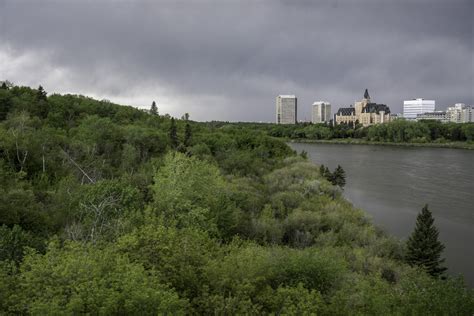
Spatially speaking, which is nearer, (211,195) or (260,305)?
(260,305)

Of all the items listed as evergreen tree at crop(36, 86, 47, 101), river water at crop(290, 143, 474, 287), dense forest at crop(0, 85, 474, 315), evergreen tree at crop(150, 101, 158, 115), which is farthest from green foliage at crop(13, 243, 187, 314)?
evergreen tree at crop(150, 101, 158, 115)

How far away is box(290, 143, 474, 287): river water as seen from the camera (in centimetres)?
2283

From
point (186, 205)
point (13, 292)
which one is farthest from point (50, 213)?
point (13, 292)

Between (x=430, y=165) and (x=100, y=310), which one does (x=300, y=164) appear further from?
(x=100, y=310)

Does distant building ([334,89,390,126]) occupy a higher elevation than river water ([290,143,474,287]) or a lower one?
higher

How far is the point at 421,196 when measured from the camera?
33969 millimetres

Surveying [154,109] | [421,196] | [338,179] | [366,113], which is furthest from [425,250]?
[366,113]

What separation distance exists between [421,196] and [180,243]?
29.2m

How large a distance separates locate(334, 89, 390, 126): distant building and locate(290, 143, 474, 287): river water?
318 ft

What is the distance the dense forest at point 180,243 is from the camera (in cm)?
790

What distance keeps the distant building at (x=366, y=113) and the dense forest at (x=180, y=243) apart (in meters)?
125

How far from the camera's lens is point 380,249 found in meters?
18.1

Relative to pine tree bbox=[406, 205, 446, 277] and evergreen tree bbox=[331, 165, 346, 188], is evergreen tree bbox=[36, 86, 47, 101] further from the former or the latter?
pine tree bbox=[406, 205, 446, 277]

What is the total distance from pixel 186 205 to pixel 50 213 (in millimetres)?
5710
